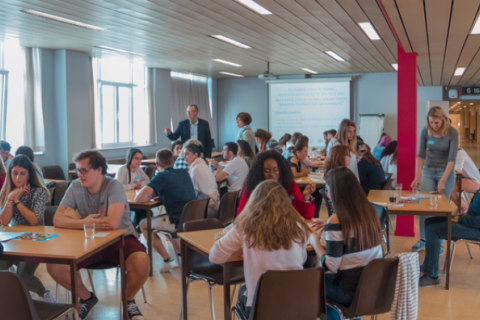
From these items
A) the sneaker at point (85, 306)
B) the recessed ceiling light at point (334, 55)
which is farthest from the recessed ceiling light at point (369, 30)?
the sneaker at point (85, 306)

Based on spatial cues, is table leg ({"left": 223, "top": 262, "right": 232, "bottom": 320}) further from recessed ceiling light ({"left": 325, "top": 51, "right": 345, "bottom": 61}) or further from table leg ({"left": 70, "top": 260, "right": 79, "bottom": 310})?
recessed ceiling light ({"left": 325, "top": 51, "right": 345, "bottom": 61})

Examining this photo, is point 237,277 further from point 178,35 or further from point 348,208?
point 178,35

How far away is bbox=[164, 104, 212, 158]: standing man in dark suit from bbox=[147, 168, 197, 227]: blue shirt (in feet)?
9.67

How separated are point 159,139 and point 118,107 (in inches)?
61.6

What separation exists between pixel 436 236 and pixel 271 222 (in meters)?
2.44

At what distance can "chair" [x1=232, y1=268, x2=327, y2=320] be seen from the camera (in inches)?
81.4

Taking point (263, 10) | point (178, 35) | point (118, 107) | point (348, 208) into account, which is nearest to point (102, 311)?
point (348, 208)

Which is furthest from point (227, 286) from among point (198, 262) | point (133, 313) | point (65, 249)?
point (133, 313)

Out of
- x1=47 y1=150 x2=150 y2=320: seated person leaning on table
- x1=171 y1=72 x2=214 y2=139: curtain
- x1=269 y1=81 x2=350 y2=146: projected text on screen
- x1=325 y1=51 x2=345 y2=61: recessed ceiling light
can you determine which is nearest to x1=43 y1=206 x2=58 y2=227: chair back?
x1=47 y1=150 x2=150 y2=320: seated person leaning on table

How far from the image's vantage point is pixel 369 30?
607cm

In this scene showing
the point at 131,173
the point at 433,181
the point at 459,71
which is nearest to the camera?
the point at 433,181

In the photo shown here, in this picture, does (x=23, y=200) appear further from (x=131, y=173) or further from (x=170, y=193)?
(x=131, y=173)

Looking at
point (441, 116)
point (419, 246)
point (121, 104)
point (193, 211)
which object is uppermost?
point (121, 104)

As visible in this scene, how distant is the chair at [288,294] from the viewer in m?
2.07
